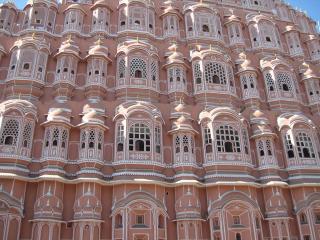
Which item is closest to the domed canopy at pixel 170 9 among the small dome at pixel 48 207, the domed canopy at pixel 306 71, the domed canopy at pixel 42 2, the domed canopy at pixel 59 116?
the domed canopy at pixel 42 2

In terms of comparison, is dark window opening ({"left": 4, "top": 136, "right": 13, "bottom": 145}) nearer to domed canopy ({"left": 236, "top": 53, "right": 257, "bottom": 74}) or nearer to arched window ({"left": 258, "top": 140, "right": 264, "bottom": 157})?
arched window ({"left": 258, "top": 140, "right": 264, "bottom": 157})

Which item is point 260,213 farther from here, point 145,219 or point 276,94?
point 276,94

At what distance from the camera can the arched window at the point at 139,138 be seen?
22.0 metres

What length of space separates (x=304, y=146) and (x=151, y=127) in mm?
11518

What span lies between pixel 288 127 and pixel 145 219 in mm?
12706

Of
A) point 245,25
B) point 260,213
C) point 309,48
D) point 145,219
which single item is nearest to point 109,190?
point 145,219

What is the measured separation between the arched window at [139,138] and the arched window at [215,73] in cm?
740

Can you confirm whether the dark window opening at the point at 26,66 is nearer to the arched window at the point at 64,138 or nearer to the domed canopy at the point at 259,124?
the arched window at the point at 64,138

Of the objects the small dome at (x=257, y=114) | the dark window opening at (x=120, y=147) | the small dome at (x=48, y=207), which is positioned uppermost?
the small dome at (x=257, y=114)

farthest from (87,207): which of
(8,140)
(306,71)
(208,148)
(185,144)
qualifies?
(306,71)

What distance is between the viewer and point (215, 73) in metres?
26.7

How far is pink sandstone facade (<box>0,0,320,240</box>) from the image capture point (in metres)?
19.9

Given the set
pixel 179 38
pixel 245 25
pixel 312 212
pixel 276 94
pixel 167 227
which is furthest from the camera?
pixel 245 25

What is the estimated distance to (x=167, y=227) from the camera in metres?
20.4
